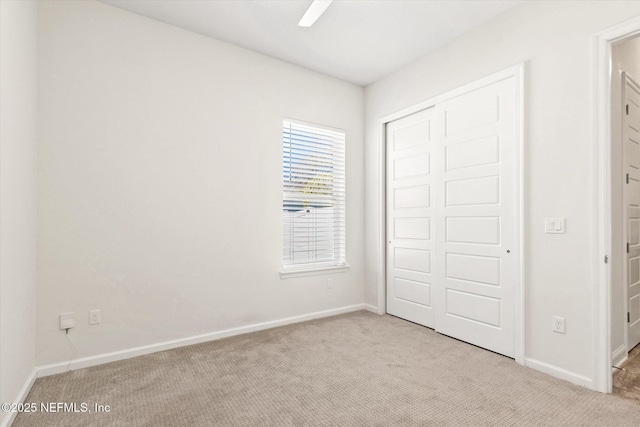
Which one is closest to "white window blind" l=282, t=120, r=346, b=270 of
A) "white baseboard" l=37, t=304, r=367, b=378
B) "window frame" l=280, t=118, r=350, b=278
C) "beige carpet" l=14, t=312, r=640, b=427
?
"window frame" l=280, t=118, r=350, b=278

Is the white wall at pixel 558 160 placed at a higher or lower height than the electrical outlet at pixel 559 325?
higher

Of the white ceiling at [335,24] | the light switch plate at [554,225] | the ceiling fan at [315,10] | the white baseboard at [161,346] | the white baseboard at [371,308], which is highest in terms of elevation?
the white ceiling at [335,24]

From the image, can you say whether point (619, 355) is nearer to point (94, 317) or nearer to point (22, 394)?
point (94, 317)

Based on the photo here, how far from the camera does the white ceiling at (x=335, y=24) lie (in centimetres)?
274

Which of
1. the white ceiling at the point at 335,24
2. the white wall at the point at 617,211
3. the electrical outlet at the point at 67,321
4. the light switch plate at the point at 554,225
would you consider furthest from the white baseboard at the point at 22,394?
the white wall at the point at 617,211

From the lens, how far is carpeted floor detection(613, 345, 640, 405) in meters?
2.18

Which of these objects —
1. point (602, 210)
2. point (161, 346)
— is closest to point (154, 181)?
point (161, 346)

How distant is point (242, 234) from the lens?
339 centimetres

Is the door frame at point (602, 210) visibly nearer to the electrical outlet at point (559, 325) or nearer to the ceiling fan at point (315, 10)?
the electrical outlet at point (559, 325)

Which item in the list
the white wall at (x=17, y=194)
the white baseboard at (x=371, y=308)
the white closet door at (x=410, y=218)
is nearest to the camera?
the white wall at (x=17, y=194)

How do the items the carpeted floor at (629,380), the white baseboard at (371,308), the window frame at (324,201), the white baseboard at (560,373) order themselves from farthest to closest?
the white baseboard at (371,308) → the window frame at (324,201) → the white baseboard at (560,373) → the carpeted floor at (629,380)

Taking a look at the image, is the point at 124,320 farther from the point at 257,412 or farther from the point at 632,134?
the point at 632,134

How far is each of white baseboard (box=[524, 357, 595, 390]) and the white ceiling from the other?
9.44 feet

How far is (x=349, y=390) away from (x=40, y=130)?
2.92m
